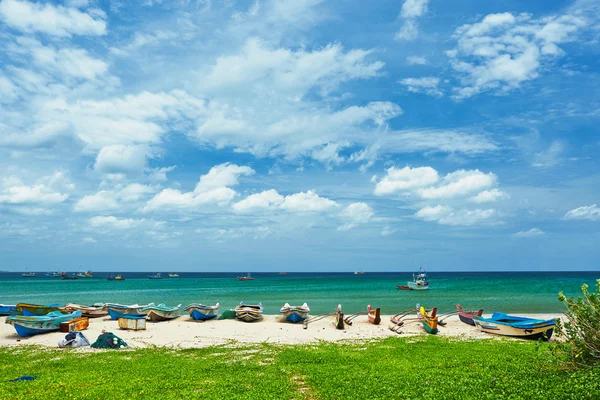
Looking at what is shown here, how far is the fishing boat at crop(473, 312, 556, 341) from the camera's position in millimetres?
21734

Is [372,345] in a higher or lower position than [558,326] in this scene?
lower

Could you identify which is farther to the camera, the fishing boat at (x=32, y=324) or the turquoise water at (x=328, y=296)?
the turquoise water at (x=328, y=296)

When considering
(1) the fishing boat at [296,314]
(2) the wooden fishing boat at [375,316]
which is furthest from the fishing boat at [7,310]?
(2) the wooden fishing boat at [375,316]

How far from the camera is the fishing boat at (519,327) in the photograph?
856 inches

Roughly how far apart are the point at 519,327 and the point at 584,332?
38.9 ft

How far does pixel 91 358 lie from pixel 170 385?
271 inches

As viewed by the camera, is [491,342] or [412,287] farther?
[412,287]

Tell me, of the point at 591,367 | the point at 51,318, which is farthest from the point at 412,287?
the point at 591,367

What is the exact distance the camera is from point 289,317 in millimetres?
31047

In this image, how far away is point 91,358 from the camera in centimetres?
1706

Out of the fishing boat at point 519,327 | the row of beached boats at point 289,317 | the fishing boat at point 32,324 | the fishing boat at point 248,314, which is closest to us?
the fishing boat at point 519,327

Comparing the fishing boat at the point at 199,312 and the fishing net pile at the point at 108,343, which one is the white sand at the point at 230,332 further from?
the fishing net pile at the point at 108,343

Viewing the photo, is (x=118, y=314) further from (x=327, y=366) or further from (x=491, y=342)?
(x=491, y=342)

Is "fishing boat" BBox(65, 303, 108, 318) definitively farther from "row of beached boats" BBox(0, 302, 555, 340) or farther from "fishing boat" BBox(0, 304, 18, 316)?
"fishing boat" BBox(0, 304, 18, 316)
